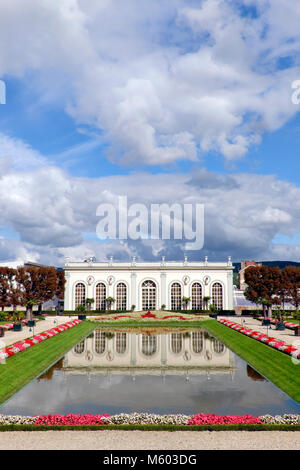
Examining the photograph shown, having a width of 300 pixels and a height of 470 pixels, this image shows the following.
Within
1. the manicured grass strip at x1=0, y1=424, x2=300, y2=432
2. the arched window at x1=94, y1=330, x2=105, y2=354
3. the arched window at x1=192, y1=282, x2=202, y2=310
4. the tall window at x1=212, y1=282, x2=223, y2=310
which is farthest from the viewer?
the tall window at x1=212, y1=282, x2=223, y2=310

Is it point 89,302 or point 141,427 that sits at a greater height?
point 89,302

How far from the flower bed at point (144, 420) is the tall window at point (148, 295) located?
5931 centimetres

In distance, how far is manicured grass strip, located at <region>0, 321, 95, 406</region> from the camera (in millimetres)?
21445

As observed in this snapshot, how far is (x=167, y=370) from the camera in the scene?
81.4 ft

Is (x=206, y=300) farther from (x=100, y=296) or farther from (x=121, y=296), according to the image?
(x=100, y=296)

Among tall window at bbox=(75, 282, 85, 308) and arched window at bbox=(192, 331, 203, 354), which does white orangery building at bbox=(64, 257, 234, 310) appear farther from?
arched window at bbox=(192, 331, 203, 354)

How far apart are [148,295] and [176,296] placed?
18.1 feet

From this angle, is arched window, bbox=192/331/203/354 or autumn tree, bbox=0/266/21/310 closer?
arched window, bbox=192/331/203/354

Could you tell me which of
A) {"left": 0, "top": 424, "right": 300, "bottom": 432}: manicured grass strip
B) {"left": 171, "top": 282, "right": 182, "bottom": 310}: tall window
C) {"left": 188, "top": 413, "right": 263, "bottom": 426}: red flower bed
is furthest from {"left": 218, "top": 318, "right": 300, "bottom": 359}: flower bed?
{"left": 171, "top": 282, "right": 182, "bottom": 310}: tall window

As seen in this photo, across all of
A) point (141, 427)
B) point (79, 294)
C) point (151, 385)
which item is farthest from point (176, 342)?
point (79, 294)

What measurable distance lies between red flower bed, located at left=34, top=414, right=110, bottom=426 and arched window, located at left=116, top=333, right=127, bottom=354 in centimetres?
1633

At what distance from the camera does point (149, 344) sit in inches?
1399

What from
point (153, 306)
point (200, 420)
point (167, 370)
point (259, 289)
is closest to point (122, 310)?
point (153, 306)
